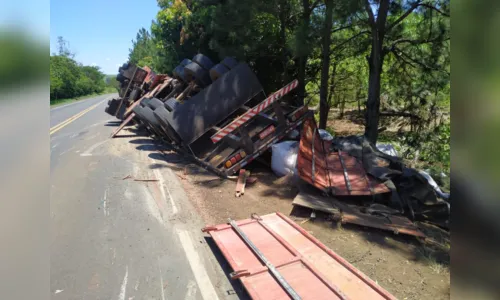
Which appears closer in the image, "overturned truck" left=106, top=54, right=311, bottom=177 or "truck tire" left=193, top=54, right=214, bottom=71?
"overturned truck" left=106, top=54, right=311, bottom=177

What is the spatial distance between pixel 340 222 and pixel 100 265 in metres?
3.38

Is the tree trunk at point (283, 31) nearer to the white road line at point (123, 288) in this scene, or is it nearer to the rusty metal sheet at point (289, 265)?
the rusty metal sheet at point (289, 265)

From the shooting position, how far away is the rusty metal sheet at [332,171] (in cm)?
589

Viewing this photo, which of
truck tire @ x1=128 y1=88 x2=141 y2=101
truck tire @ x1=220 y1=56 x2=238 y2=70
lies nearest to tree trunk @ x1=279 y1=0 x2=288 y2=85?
truck tire @ x1=220 y1=56 x2=238 y2=70

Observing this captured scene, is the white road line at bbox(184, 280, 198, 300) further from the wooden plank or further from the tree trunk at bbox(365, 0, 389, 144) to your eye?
the tree trunk at bbox(365, 0, 389, 144)

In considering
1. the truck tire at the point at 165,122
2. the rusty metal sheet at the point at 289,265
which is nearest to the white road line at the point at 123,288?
the rusty metal sheet at the point at 289,265

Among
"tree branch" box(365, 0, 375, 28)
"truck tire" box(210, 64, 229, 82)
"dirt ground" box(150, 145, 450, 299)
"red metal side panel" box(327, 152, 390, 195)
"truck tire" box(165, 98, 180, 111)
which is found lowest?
"dirt ground" box(150, 145, 450, 299)

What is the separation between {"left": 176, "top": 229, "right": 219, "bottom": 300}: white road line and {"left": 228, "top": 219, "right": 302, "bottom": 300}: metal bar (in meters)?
0.64

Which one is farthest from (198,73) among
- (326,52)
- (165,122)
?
(326,52)

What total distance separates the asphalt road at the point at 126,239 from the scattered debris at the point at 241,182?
104cm

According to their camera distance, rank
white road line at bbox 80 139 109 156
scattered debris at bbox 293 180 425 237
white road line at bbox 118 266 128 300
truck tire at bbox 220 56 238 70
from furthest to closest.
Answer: truck tire at bbox 220 56 238 70 < white road line at bbox 80 139 109 156 < scattered debris at bbox 293 180 425 237 < white road line at bbox 118 266 128 300

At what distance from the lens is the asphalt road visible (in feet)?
11.6
